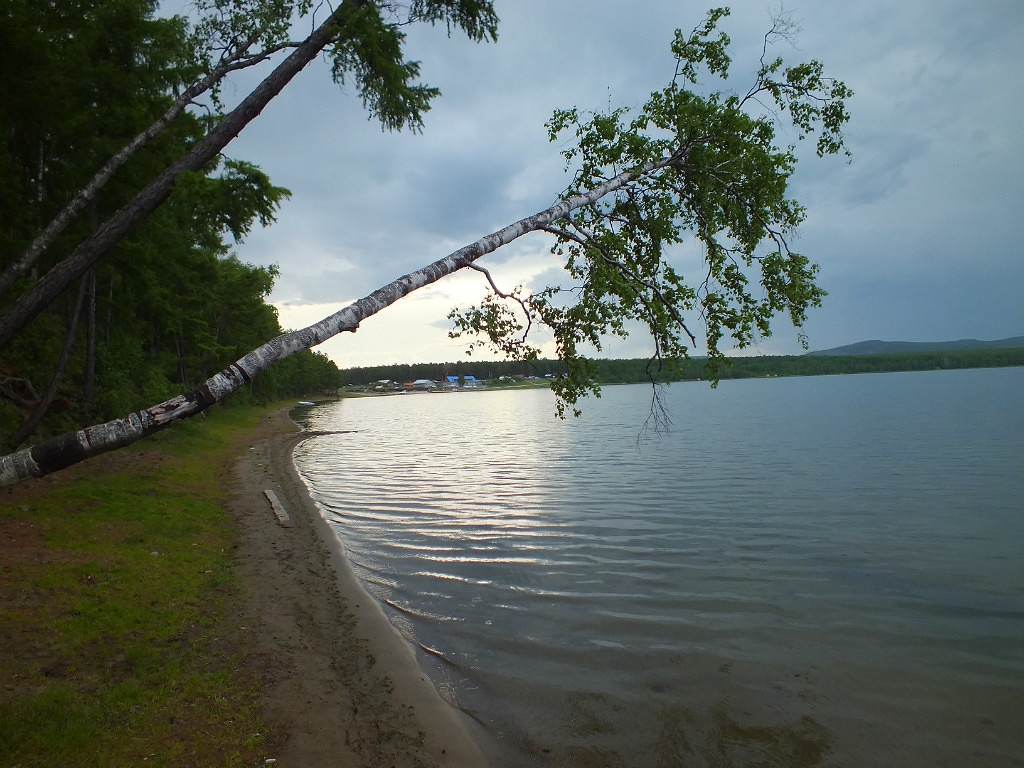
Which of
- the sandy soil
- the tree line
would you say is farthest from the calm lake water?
the tree line

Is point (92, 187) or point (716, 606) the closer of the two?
point (716, 606)

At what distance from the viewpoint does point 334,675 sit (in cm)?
655

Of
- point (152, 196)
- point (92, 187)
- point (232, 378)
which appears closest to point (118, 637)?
point (232, 378)

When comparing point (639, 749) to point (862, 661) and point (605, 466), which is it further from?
point (605, 466)

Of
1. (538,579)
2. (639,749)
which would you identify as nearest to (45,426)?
(538,579)

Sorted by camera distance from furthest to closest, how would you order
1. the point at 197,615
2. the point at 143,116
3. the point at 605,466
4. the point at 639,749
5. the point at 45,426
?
the point at 605,466 → the point at 45,426 → the point at 143,116 → the point at 197,615 → the point at 639,749

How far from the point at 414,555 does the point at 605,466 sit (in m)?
13.9

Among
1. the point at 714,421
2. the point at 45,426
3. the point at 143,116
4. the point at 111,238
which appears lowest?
the point at 714,421

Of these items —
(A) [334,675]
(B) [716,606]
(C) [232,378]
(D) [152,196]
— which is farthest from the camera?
(B) [716,606]

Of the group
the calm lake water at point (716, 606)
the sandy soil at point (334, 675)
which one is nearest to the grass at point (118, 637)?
the sandy soil at point (334, 675)

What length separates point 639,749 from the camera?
18.0 ft

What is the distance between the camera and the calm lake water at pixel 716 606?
5.77m

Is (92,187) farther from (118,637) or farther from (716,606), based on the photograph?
(716,606)

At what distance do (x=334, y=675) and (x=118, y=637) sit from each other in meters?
2.74
